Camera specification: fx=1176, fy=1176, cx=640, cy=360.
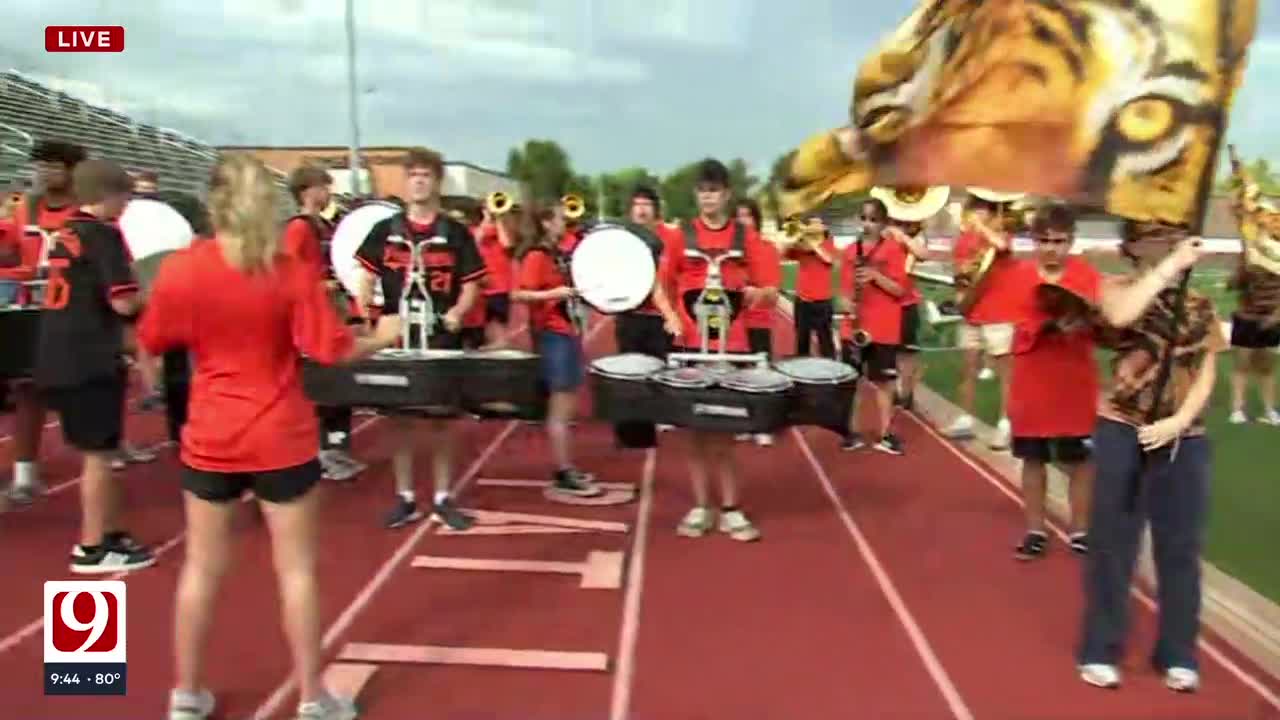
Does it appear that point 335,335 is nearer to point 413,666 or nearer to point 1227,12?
point 413,666

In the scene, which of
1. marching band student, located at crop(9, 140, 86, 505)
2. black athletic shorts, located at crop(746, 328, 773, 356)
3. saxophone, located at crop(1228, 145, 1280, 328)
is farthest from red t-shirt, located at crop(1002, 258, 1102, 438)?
saxophone, located at crop(1228, 145, 1280, 328)

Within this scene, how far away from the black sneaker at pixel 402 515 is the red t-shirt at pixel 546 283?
1.45m

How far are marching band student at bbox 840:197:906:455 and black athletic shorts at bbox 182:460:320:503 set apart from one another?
556 cm

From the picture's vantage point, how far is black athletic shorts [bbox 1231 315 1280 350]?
9.45 meters

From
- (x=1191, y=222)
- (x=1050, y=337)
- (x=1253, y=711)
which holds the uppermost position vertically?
(x=1191, y=222)

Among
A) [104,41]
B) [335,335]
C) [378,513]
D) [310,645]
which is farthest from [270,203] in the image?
[104,41]

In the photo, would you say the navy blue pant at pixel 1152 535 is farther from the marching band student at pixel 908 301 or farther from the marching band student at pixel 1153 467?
the marching band student at pixel 908 301

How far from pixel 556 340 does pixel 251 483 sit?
12.1ft

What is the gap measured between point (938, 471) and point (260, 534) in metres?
4.42

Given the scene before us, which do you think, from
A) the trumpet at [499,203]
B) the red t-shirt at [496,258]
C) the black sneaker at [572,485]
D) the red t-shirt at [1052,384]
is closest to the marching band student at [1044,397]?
the red t-shirt at [1052,384]

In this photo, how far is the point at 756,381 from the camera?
5.24 metres

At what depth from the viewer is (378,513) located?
21.2 ft

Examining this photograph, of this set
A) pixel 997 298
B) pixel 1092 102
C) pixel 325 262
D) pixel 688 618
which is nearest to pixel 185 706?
pixel 688 618

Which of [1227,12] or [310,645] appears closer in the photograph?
[1227,12]
